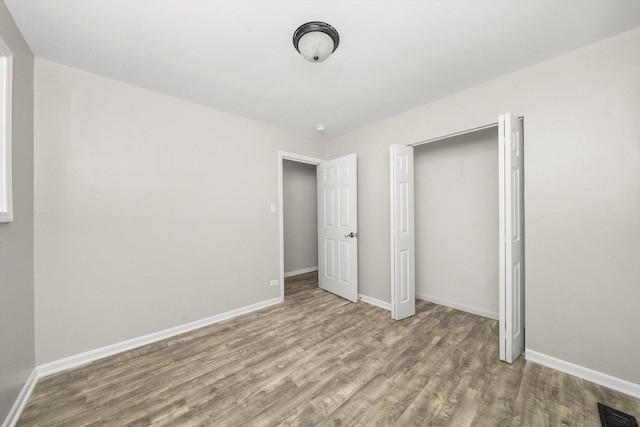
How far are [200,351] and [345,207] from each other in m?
2.42

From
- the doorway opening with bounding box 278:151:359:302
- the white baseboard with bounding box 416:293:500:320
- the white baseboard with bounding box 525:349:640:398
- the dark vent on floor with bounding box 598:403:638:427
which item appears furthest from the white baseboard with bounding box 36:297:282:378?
the dark vent on floor with bounding box 598:403:638:427

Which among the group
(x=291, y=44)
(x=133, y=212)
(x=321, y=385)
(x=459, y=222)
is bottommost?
(x=321, y=385)

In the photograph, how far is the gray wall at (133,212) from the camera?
191 cm

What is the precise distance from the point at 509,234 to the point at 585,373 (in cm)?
115

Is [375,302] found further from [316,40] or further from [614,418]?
[316,40]

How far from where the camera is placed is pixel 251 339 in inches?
93.5

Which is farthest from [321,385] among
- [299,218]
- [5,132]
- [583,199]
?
[299,218]

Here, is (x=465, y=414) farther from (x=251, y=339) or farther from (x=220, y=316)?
(x=220, y=316)

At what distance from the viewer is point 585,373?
5.76 feet

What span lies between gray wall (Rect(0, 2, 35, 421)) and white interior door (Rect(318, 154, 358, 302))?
3057mm

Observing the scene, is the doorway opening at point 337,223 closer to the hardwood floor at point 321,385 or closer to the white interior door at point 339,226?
the white interior door at point 339,226

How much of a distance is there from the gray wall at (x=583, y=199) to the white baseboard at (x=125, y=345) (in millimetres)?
3131

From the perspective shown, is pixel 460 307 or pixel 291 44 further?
pixel 460 307

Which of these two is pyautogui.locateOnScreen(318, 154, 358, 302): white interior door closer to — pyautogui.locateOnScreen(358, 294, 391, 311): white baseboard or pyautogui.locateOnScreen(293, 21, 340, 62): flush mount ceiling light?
pyautogui.locateOnScreen(358, 294, 391, 311): white baseboard
